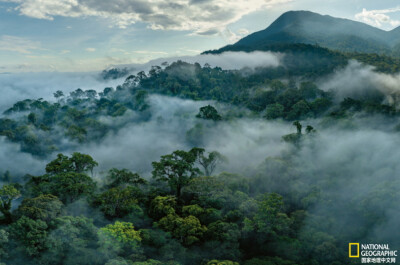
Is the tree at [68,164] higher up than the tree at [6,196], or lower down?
higher up

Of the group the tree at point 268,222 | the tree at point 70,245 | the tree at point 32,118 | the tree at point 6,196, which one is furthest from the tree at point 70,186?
the tree at point 32,118

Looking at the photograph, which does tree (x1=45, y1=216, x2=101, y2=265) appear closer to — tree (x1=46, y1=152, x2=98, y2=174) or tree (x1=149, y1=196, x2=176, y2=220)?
tree (x1=149, y1=196, x2=176, y2=220)

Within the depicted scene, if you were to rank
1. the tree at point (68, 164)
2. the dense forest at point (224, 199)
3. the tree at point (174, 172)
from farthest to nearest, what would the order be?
the tree at point (174, 172) → the tree at point (68, 164) → the dense forest at point (224, 199)

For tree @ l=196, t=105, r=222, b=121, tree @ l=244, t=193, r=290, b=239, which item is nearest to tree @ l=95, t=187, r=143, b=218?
tree @ l=244, t=193, r=290, b=239

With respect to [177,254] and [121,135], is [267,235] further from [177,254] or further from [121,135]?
[121,135]

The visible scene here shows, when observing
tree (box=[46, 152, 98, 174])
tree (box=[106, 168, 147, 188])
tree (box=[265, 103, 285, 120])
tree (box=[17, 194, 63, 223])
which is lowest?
tree (box=[106, 168, 147, 188])

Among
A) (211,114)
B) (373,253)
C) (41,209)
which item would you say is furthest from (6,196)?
(211,114)

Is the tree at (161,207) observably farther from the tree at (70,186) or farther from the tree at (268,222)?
the tree at (268,222)

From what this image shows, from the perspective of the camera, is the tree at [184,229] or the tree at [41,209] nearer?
the tree at [41,209]

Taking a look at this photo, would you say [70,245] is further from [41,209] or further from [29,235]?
[41,209]
